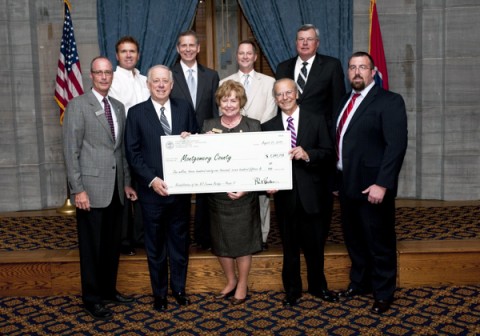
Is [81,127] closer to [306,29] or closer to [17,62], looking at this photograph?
[306,29]

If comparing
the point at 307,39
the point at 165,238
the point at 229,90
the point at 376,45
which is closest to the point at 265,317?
the point at 165,238

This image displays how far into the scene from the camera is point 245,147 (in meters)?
3.38

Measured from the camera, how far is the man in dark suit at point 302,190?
11.1ft

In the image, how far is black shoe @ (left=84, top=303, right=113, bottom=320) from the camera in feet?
11.3

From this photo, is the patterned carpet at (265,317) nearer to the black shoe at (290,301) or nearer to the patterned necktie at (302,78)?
the black shoe at (290,301)

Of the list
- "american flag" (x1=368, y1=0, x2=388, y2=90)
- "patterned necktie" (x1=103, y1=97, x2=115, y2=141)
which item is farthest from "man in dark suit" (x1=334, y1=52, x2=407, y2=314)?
"american flag" (x1=368, y1=0, x2=388, y2=90)

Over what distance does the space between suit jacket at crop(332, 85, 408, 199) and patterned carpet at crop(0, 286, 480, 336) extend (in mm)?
784

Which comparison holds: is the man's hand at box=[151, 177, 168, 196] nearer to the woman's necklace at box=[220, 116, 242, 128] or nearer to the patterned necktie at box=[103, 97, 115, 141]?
the patterned necktie at box=[103, 97, 115, 141]

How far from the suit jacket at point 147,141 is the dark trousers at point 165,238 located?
78mm

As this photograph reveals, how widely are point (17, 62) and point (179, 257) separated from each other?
3.85 m

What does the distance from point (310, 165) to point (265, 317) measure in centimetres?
102

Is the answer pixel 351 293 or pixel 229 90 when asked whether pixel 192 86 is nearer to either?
pixel 229 90

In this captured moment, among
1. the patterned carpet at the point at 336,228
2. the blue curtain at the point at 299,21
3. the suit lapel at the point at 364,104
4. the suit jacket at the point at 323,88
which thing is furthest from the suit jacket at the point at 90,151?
the blue curtain at the point at 299,21

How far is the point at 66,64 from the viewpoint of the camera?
582 cm
